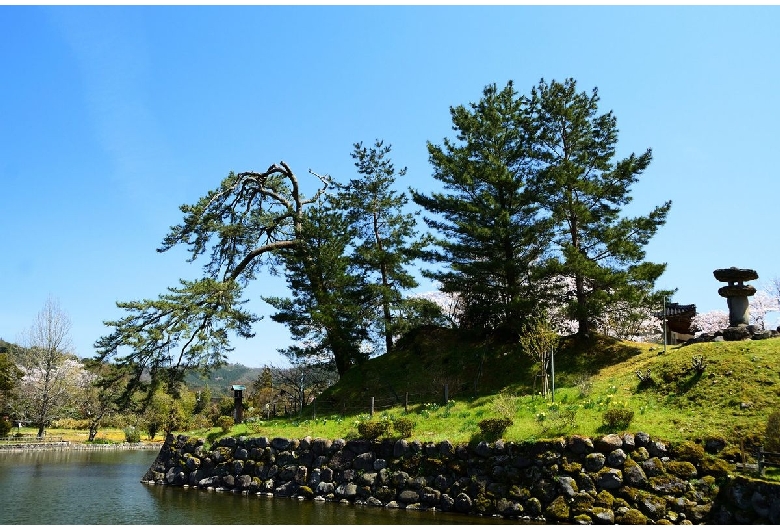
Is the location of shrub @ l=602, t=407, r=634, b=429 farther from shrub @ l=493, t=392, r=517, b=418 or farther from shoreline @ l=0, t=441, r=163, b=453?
shoreline @ l=0, t=441, r=163, b=453

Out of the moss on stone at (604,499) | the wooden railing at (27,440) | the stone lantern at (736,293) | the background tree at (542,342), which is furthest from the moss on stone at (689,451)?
the wooden railing at (27,440)

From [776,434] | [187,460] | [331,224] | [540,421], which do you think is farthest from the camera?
[331,224]

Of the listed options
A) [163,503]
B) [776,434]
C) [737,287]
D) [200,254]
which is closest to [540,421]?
[776,434]

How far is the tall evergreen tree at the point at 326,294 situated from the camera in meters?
27.7

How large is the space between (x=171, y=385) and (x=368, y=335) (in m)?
10.2

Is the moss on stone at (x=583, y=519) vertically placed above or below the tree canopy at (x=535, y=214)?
below

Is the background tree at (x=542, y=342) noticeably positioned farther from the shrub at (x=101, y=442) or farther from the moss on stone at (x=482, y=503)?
the shrub at (x=101, y=442)

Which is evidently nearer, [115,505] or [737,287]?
[115,505]

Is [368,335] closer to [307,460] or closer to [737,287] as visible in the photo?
[307,460]

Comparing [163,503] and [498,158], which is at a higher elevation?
[498,158]

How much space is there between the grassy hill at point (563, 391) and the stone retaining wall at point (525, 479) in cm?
75

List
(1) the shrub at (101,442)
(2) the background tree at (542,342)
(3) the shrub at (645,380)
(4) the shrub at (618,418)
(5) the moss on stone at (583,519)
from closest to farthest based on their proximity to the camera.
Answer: (5) the moss on stone at (583,519), (4) the shrub at (618,418), (3) the shrub at (645,380), (2) the background tree at (542,342), (1) the shrub at (101,442)

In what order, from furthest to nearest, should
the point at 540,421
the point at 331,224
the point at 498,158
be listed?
the point at 331,224 < the point at 498,158 < the point at 540,421

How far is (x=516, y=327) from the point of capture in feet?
84.1
